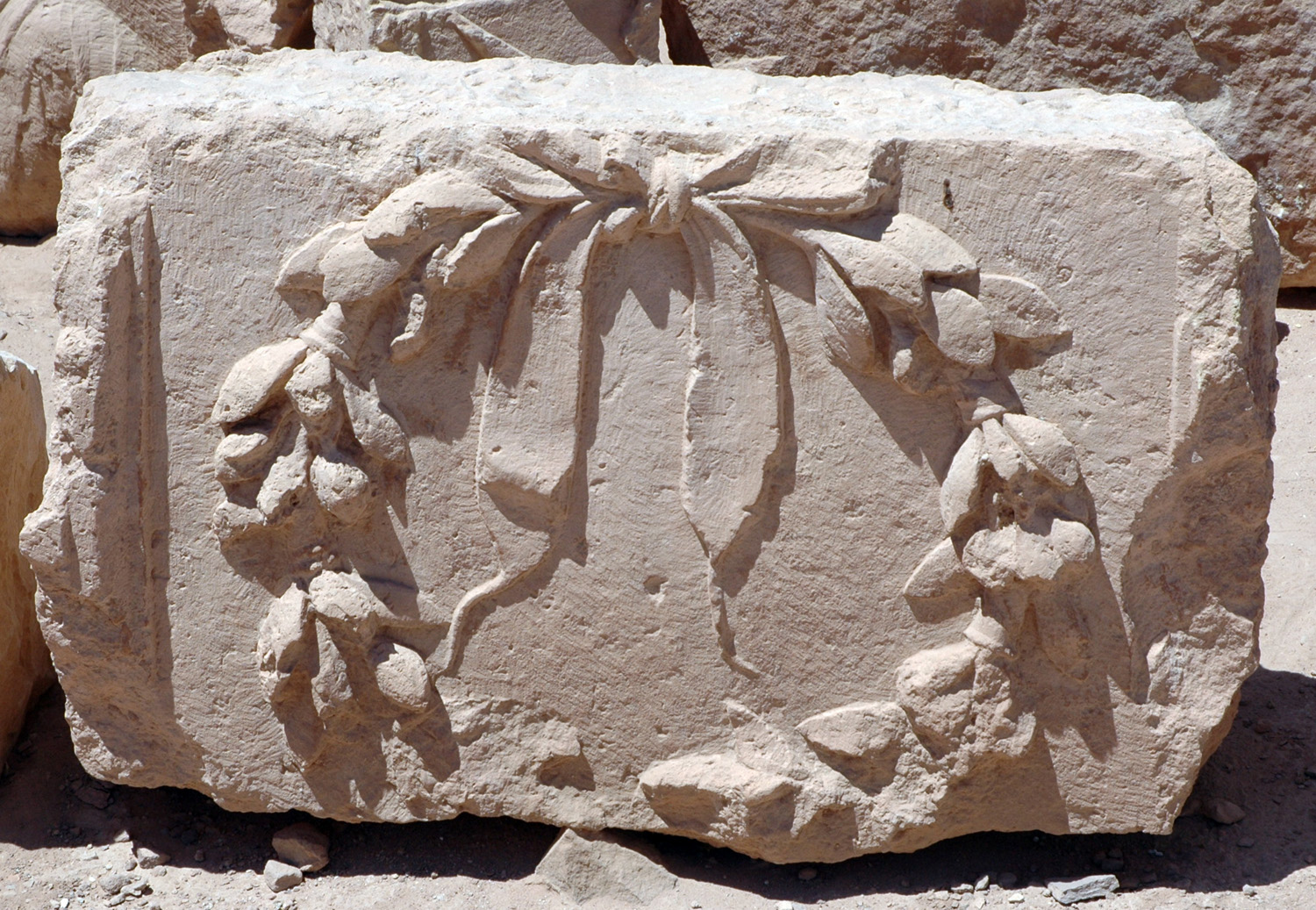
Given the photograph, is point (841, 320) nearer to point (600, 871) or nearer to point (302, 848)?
point (600, 871)

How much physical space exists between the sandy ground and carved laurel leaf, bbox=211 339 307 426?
722 mm

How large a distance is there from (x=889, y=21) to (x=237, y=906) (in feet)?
7.34

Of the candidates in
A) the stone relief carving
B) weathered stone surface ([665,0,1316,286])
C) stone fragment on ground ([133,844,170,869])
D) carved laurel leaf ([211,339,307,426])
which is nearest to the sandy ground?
stone fragment on ground ([133,844,170,869])

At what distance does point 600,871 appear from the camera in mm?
2018

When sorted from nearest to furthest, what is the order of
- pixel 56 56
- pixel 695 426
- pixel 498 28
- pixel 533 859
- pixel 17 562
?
1. pixel 695 426
2. pixel 533 859
3. pixel 17 562
4. pixel 498 28
5. pixel 56 56

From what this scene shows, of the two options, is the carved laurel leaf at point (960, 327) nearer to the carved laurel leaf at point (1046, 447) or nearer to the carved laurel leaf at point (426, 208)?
the carved laurel leaf at point (1046, 447)

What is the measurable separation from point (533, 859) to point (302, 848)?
0.34 meters

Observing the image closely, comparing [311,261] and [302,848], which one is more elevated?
[311,261]

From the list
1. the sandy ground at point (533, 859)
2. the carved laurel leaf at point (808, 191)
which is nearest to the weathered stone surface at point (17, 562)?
the sandy ground at point (533, 859)

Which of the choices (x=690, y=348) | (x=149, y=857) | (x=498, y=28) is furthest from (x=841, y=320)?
(x=498, y=28)

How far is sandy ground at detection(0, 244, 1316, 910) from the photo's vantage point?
2006 millimetres

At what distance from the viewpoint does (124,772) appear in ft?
6.57

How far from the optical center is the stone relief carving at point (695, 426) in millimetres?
1721

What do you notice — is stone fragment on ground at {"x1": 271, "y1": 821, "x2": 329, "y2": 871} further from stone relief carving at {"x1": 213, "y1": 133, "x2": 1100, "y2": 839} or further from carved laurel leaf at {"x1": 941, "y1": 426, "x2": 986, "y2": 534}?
carved laurel leaf at {"x1": 941, "y1": 426, "x2": 986, "y2": 534}
